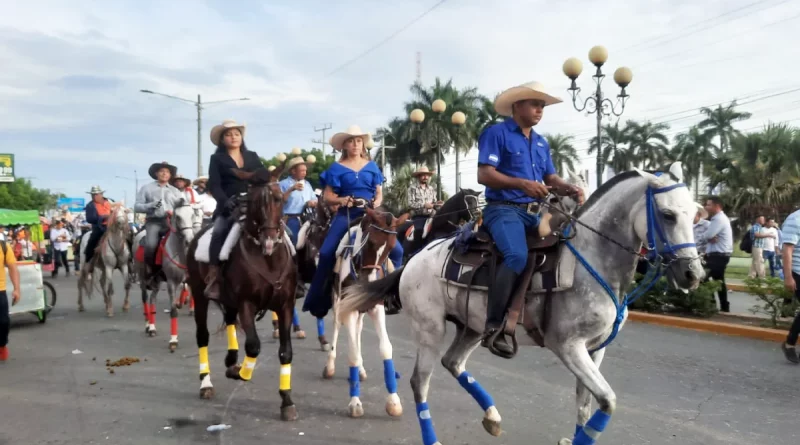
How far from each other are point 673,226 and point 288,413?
3.76 meters

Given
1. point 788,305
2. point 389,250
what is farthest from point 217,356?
point 788,305

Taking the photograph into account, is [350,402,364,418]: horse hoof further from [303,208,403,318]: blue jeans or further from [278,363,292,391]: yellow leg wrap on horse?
[303,208,403,318]: blue jeans

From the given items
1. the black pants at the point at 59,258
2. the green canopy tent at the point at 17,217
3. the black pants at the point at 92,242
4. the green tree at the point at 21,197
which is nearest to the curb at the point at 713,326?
the black pants at the point at 92,242

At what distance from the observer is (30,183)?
347 ft

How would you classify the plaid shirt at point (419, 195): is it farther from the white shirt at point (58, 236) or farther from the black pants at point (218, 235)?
the white shirt at point (58, 236)

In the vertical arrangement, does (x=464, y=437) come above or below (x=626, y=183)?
below

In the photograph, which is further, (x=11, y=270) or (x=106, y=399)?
(x=11, y=270)

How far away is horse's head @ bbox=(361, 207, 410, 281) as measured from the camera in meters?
6.11

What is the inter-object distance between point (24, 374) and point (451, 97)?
45967 mm

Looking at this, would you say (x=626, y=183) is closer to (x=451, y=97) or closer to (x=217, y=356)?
(x=217, y=356)

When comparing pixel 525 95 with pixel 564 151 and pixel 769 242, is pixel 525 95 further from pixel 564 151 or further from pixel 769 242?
pixel 564 151

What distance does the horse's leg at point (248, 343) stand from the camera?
595 cm

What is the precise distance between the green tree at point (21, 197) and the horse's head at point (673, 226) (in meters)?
86.9

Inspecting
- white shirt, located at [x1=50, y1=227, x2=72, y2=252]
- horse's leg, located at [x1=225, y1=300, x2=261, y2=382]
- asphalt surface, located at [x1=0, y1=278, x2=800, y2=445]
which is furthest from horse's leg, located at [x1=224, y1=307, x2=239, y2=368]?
white shirt, located at [x1=50, y1=227, x2=72, y2=252]
